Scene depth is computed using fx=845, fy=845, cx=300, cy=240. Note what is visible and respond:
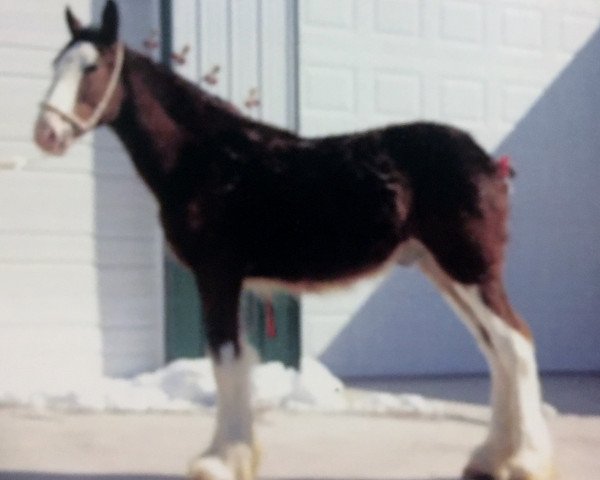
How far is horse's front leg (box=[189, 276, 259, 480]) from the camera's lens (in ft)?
6.35

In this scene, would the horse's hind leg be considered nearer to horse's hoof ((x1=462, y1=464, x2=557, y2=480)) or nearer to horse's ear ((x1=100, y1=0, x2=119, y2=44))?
horse's hoof ((x1=462, y1=464, x2=557, y2=480))

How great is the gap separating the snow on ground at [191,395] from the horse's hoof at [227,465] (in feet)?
4.19

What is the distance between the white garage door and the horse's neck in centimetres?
210

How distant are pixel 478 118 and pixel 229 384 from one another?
2.91m

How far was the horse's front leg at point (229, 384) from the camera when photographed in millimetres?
1937

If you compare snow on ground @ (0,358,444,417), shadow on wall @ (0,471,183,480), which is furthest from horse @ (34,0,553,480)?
snow on ground @ (0,358,444,417)

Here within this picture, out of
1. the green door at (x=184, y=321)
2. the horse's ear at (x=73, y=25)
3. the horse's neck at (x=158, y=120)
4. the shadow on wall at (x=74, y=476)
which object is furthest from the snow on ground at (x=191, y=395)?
the horse's ear at (x=73, y=25)

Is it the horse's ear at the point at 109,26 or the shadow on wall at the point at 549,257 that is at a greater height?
the horse's ear at the point at 109,26

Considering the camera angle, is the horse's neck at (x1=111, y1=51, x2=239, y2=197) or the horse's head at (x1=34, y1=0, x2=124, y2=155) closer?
the horse's head at (x1=34, y1=0, x2=124, y2=155)

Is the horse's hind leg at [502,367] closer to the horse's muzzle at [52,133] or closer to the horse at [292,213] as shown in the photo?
the horse at [292,213]

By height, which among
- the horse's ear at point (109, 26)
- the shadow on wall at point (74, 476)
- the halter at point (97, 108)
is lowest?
the shadow on wall at point (74, 476)

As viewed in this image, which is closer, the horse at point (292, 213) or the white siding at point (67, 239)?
the horse at point (292, 213)

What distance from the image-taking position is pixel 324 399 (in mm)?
3516

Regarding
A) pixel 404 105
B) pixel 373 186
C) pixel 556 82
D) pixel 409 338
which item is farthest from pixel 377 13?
→ pixel 373 186
